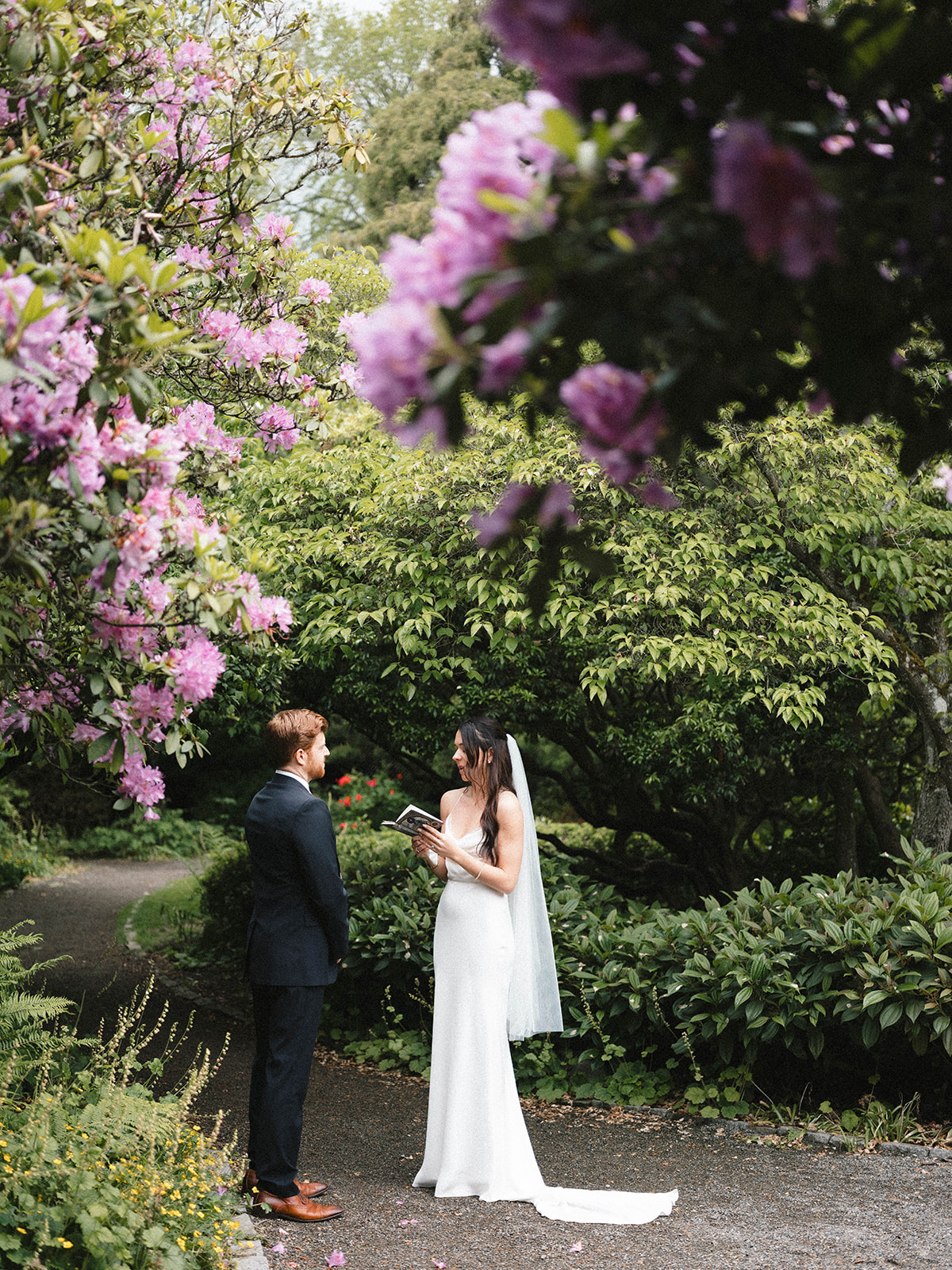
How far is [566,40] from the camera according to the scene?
0.92 m

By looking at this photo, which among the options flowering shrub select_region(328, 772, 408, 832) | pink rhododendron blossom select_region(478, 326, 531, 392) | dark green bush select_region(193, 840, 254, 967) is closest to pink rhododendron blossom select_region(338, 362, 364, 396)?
pink rhododendron blossom select_region(478, 326, 531, 392)

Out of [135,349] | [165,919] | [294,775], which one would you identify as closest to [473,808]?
[294,775]

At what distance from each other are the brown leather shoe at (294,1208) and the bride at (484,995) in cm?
56

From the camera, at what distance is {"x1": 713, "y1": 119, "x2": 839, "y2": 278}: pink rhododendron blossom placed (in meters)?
0.85

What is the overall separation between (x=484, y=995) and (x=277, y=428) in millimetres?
2445

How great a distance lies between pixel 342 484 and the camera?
21.3 ft

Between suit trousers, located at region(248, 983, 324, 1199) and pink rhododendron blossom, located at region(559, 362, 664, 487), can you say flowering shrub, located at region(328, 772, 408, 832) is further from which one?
pink rhododendron blossom, located at region(559, 362, 664, 487)

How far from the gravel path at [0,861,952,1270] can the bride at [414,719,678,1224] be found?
125 mm

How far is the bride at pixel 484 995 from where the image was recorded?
436cm

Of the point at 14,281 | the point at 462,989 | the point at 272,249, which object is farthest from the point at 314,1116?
the point at 14,281

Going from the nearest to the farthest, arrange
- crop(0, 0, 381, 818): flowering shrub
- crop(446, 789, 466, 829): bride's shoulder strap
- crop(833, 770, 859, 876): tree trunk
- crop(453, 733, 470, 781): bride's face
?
crop(0, 0, 381, 818): flowering shrub < crop(453, 733, 470, 781): bride's face < crop(446, 789, 466, 829): bride's shoulder strap < crop(833, 770, 859, 876): tree trunk

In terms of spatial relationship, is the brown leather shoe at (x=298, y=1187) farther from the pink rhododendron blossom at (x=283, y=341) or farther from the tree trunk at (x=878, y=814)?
the tree trunk at (x=878, y=814)

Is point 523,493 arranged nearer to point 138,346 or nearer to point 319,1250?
point 138,346

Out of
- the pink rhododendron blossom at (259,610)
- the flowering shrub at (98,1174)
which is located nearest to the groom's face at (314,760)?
the flowering shrub at (98,1174)
